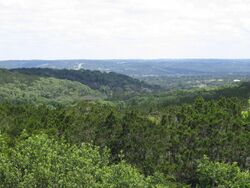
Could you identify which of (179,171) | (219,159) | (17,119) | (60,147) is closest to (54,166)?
(60,147)

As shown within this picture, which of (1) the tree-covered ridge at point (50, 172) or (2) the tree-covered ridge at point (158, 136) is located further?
(2) the tree-covered ridge at point (158, 136)

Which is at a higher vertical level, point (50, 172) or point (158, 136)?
point (50, 172)

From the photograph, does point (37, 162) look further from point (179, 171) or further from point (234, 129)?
point (234, 129)

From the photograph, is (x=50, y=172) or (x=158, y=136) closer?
(x=50, y=172)

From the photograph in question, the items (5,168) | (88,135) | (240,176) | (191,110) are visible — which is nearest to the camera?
(5,168)

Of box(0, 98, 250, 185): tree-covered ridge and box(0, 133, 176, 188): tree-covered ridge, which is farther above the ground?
box(0, 133, 176, 188): tree-covered ridge

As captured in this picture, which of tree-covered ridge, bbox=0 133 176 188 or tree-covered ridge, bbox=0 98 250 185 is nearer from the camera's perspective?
tree-covered ridge, bbox=0 133 176 188

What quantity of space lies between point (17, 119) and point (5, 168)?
82.7m

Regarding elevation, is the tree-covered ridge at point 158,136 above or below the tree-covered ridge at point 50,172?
below

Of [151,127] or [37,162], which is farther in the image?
[151,127]

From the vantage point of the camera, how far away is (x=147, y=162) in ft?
385

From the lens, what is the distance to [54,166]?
200 feet

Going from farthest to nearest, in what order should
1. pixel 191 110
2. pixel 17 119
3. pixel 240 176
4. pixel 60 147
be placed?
1. pixel 191 110
2. pixel 17 119
3. pixel 240 176
4. pixel 60 147

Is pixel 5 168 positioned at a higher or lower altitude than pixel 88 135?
higher
